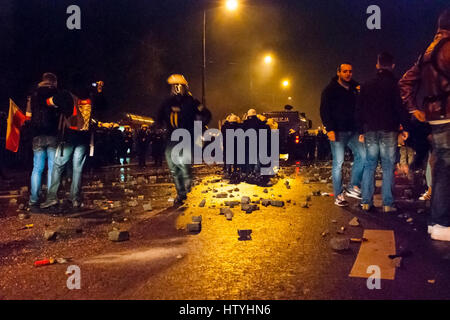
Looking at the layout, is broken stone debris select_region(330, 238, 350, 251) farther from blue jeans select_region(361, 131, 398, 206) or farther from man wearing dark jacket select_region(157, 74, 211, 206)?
man wearing dark jacket select_region(157, 74, 211, 206)

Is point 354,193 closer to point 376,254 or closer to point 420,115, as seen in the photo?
point 420,115

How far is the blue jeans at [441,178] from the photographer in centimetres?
405

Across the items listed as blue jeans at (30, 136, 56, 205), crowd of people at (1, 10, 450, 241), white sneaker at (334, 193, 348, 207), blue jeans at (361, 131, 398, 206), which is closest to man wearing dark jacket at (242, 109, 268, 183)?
crowd of people at (1, 10, 450, 241)

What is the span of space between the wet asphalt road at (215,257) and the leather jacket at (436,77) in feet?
4.48

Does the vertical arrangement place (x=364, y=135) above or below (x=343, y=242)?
above

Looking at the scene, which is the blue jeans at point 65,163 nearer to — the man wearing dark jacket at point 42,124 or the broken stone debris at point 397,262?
the man wearing dark jacket at point 42,124

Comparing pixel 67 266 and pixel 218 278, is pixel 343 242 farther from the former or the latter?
pixel 67 266

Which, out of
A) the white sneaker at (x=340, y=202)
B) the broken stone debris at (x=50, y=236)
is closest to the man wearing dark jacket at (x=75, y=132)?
the broken stone debris at (x=50, y=236)

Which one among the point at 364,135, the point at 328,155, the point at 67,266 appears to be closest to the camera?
the point at 67,266

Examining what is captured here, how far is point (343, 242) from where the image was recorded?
3734mm

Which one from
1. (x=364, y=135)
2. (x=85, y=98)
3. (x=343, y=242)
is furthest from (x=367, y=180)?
(x=85, y=98)

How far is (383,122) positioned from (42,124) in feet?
17.6

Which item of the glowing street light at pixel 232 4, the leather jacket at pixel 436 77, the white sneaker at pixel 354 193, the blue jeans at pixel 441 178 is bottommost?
the white sneaker at pixel 354 193

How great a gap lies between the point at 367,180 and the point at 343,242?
2.47 metres
